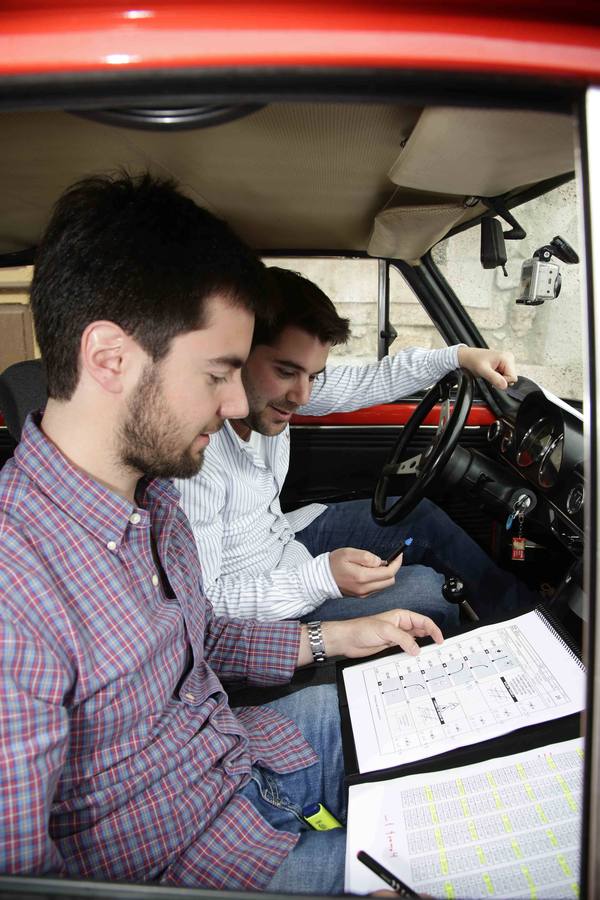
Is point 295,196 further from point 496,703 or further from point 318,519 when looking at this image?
point 496,703

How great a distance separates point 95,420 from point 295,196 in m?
1.01

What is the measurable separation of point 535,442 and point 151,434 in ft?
4.11

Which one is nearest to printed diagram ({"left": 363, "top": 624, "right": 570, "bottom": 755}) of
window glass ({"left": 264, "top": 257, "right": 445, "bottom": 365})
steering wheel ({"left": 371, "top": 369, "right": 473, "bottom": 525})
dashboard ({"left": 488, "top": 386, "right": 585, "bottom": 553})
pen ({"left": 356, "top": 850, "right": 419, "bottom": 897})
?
pen ({"left": 356, "top": 850, "right": 419, "bottom": 897})

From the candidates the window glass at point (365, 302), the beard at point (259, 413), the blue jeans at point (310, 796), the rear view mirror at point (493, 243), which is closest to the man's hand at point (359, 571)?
the blue jeans at point (310, 796)

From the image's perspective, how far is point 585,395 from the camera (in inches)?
24.1

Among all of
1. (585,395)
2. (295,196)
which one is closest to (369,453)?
(295,196)

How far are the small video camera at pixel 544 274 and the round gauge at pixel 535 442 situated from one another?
34cm

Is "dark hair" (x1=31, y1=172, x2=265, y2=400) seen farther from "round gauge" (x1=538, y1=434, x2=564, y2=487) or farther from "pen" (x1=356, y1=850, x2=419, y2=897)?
"round gauge" (x1=538, y1=434, x2=564, y2=487)

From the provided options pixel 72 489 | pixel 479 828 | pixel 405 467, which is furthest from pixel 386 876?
pixel 405 467

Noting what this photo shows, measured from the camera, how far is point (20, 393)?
A: 1591 millimetres

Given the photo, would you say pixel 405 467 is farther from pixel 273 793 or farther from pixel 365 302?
pixel 273 793

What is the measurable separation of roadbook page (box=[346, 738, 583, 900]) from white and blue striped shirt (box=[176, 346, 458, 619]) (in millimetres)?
595

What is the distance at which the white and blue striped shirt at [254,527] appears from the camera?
1.53 m

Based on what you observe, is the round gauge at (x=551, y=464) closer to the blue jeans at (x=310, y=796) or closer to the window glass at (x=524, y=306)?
the window glass at (x=524, y=306)
